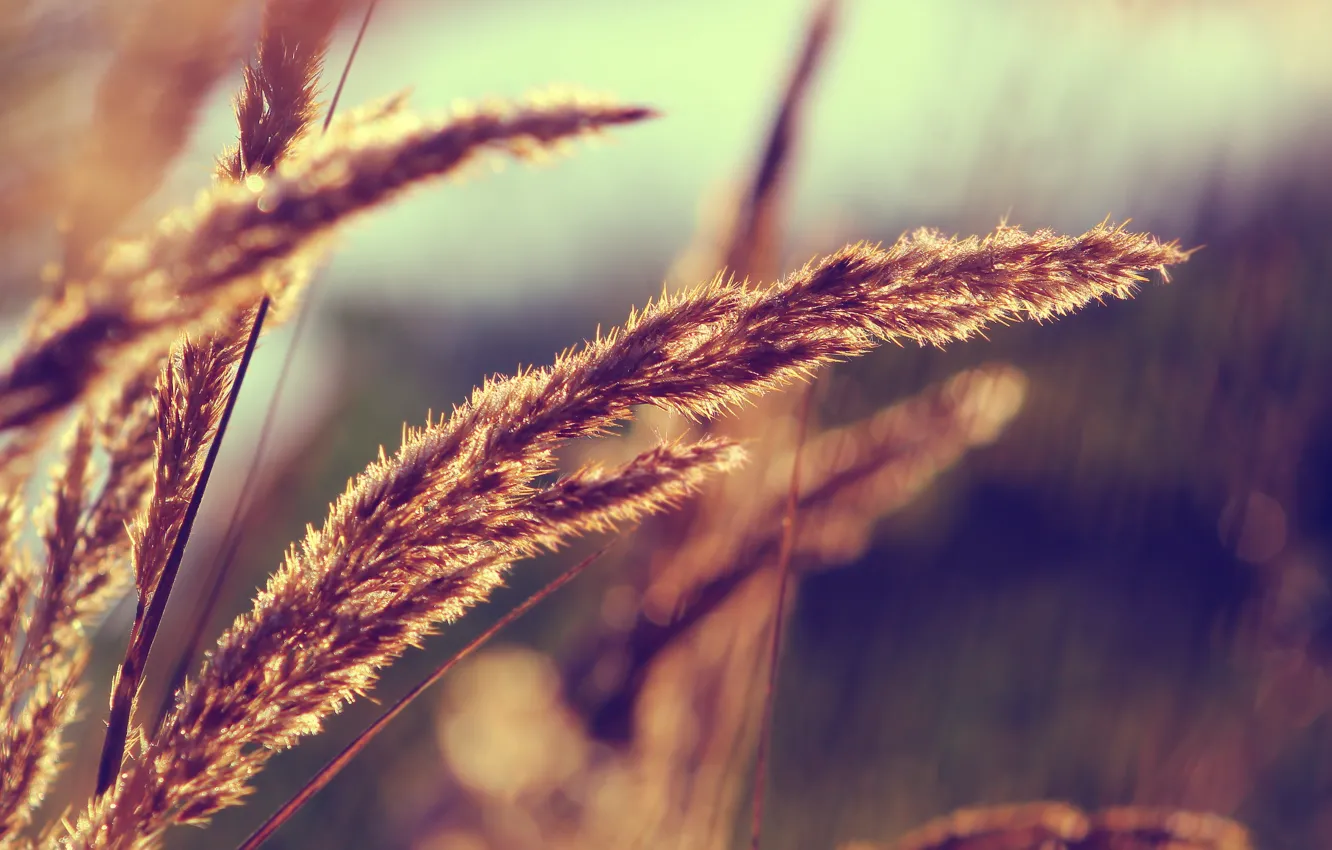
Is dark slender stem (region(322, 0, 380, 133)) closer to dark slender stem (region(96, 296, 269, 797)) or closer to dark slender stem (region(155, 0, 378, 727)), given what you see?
dark slender stem (region(155, 0, 378, 727))

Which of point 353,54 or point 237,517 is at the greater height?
point 353,54

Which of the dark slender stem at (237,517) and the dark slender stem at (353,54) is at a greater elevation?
the dark slender stem at (353,54)

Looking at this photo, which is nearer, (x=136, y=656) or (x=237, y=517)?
(x=136, y=656)

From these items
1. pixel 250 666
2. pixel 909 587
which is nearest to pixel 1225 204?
pixel 909 587

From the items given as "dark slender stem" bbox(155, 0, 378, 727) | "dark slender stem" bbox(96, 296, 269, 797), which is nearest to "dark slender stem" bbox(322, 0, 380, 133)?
"dark slender stem" bbox(155, 0, 378, 727)

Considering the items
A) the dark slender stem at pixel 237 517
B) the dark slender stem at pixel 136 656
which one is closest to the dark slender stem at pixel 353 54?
the dark slender stem at pixel 237 517

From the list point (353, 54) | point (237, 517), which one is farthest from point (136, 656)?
point (353, 54)

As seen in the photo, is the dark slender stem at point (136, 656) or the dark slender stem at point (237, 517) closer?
the dark slender stem at point (136, 656)

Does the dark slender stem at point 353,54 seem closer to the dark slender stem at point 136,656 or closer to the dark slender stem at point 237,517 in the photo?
the dark slender stem at point 237,517

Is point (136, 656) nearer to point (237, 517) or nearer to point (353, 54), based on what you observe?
point (237, 517)

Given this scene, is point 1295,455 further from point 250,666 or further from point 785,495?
point 250,666

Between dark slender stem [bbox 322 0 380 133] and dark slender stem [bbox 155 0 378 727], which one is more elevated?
dark slender stem [bbox 322 0 380 133]
